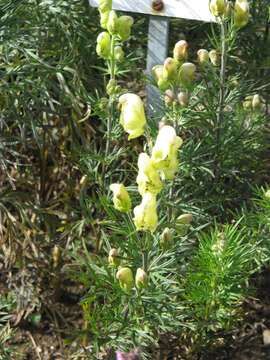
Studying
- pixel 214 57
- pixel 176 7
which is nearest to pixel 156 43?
pixel 176 7

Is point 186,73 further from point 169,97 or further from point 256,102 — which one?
point 256,102

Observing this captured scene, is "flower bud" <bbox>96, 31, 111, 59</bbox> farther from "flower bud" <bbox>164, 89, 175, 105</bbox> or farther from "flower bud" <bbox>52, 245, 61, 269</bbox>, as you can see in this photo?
"flower bud" <bbox>52, 245, 61, 269</bbox>

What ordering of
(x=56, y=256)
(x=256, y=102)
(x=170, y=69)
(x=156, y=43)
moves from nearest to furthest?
(x=170, y=69)
(x=256, y=102)
(x=156, y=43)
(x=56, y=256)

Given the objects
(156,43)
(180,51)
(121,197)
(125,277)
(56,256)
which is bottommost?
(56,256)

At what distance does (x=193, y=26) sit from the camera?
9.35ft

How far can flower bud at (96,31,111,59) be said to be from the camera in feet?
6.68

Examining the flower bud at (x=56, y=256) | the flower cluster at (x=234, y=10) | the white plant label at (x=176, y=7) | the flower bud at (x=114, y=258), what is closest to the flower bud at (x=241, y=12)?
the flower cluster at (x=234, y=10)

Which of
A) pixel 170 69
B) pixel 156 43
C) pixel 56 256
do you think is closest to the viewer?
pixel 170 69

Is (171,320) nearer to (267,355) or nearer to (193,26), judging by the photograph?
(267,355)

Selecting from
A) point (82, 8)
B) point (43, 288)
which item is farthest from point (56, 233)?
point (82, 8)

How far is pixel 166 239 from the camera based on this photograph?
1.80 m

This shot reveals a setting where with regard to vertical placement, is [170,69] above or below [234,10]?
below

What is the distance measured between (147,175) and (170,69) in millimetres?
339

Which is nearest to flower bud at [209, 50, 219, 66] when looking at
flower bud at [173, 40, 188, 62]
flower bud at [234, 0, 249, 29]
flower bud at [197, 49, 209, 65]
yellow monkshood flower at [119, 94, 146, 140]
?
flower bud at [197, 49, 209, 65]
